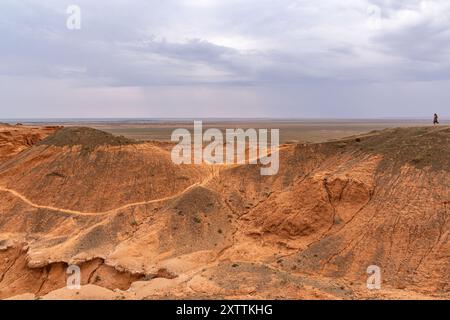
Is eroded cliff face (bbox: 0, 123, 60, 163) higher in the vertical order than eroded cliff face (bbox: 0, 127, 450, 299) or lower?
higher

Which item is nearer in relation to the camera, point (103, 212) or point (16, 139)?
point (103, 212)

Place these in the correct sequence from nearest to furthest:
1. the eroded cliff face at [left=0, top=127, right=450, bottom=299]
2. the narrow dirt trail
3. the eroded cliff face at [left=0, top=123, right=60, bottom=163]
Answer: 1. the eroded cliff face at [left=0, top=127, right=450, bottom=299]
2. the narrow dirt trail
3. the eroded cliff face at [left=0, top=123, right=60, bottom=163]

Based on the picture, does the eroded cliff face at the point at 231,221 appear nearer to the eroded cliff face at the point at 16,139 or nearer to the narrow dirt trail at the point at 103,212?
the narrow dirt trail at the point at 103,212

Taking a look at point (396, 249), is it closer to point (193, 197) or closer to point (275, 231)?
point (275, 231)

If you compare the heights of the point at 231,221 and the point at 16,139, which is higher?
the point at 16,139

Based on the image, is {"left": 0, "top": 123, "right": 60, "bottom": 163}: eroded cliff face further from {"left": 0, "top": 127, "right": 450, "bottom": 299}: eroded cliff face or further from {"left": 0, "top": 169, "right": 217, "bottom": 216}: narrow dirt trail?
{"left": 0, "top": 169, "right": 217, "bottom": 216}: narrow dirt trail

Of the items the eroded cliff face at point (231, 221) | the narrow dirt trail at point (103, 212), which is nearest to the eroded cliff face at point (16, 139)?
the eroded cliff face at point (231, 221)

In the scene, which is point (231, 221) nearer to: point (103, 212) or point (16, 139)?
point (103, 212)

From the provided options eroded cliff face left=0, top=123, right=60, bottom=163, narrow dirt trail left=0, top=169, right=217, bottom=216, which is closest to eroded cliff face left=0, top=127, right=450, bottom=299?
narrow dirt trail left=0, top=169, right=217, bottom=216

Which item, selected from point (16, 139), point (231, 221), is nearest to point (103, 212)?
point (231, 221)
